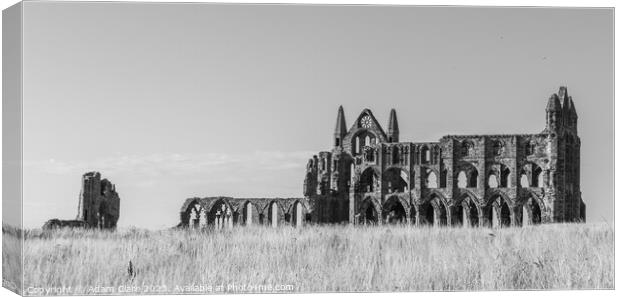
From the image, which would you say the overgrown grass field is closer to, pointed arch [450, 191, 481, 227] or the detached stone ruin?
the detached stone ruin

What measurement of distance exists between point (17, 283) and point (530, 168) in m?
37.6

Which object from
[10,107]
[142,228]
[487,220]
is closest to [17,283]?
[10,107]

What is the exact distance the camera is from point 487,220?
58531 millimetres

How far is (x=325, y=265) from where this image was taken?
25.8m

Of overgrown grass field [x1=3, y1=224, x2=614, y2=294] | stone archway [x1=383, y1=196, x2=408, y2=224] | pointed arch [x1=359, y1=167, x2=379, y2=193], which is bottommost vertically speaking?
overgrown grass field [x1=3, y1=224, x2=614, y2=294]

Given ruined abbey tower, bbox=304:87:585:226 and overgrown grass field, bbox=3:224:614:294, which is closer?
overgrown grass field, bbox=3:224:614:294

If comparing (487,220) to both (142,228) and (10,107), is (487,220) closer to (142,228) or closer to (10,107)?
(142,228)

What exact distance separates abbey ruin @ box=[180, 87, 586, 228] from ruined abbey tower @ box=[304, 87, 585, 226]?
45 millimetres

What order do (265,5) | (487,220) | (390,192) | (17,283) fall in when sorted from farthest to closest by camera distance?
(390,192), (487,220), (265,5), (17,283)

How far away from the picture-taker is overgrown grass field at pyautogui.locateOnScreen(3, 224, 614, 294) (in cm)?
2489

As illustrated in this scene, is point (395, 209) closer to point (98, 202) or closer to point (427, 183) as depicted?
point (427, 183)

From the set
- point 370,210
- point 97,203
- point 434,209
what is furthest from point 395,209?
point 97,203

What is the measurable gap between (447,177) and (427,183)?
3.78 ft

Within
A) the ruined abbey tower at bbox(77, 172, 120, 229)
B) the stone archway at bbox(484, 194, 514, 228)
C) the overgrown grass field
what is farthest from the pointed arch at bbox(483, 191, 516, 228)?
the overgrown grass field
